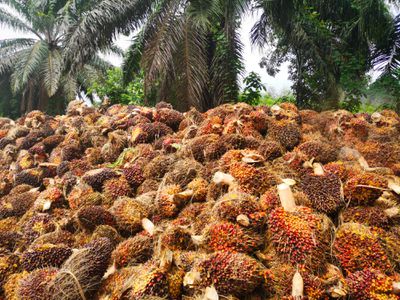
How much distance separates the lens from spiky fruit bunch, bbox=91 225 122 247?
2.45 meters

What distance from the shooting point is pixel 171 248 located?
219cm

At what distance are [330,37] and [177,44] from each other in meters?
3.77

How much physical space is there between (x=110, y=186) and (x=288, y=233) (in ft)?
5.96

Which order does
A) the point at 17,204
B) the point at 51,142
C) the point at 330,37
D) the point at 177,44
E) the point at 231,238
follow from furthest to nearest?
the point at 330,37
the point at 177,44
the point at 51,142
the point at 17,204
the point at 231,238

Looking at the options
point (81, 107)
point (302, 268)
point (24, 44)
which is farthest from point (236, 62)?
point (24, 44)

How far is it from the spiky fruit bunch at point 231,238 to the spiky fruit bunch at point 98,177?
1.53 metres

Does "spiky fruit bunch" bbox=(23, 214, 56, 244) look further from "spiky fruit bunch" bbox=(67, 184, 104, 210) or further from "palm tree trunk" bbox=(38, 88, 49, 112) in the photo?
"palm tree trunk" bbox=(38, 88, 49, 112)

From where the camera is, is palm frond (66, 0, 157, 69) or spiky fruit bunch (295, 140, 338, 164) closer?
spiky fruit bunch (295, 140, 338, 164)

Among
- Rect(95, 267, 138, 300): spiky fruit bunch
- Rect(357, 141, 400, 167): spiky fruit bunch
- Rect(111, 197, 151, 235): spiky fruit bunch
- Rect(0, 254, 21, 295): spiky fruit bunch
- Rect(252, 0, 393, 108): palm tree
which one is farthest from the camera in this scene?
Rect(252, 0, 393, 108): palm tree

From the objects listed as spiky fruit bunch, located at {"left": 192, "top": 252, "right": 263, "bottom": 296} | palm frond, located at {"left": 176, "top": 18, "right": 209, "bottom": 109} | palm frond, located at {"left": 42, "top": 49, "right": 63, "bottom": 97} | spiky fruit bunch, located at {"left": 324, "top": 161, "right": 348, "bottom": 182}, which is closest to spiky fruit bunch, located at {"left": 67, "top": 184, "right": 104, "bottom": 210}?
spiky fruit bunch, located at {"left": 192, "top": 252, "right": 263, "bottom": 296}

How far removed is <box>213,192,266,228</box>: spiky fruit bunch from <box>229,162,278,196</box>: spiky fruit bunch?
0.25m

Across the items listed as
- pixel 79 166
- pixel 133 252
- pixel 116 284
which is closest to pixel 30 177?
pixel 79 166

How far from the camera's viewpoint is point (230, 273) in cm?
179

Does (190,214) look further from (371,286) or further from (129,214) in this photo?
(371,286)
